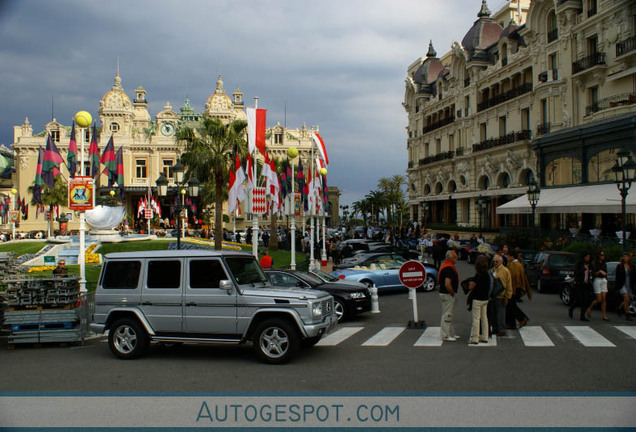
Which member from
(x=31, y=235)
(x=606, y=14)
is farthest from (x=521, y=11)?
(x=31, y=235)

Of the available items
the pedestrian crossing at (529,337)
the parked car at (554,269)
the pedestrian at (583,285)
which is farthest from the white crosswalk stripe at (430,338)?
the parked car at (554,269)

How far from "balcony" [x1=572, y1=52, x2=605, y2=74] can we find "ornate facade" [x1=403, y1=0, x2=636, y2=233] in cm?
6

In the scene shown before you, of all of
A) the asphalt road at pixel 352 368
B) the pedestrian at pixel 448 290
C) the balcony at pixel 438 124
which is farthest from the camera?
the balcony at pixel 438 124

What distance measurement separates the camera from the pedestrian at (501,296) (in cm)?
1066

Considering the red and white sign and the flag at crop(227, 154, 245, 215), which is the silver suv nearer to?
the red and white sign

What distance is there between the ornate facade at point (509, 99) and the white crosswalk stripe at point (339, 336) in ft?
77.7

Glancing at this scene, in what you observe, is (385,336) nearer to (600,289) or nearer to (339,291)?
(339,291)

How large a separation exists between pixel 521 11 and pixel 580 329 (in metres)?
44.1

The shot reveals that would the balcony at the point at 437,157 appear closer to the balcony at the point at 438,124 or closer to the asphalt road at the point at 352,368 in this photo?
the balcony at the point at 438,124

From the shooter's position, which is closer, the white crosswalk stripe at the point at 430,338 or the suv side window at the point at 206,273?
the suv side window at the point at 206,273

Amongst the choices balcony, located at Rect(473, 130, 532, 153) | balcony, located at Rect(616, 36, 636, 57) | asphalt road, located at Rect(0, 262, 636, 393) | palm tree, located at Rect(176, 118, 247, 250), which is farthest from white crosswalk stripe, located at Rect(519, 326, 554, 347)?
balcony, located at Rect(473, 130, 532, 153)

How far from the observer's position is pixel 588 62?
31922 millimetres

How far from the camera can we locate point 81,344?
11.0m

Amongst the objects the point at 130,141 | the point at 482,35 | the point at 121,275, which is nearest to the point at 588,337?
the point at 121,275
